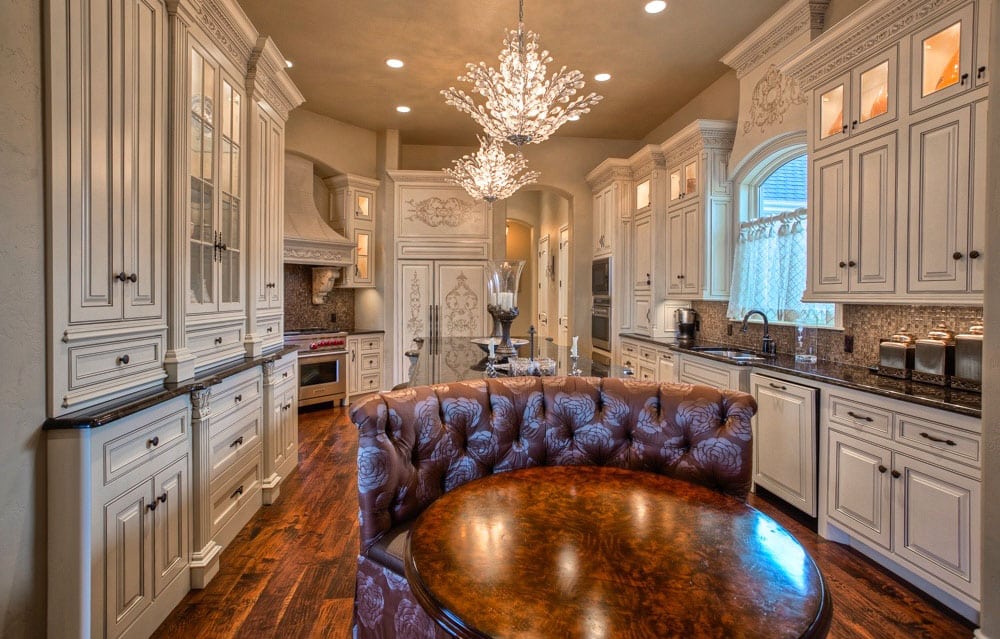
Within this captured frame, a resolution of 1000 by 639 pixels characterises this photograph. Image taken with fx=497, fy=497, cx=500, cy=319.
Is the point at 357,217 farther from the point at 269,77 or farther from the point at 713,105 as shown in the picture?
the point at 713,105

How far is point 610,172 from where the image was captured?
19.4 ft

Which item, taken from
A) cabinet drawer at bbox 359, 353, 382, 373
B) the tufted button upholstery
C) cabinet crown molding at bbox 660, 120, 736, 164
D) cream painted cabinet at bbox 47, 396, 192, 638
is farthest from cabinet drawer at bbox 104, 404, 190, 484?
cabinet crown molding at bbox 660, 120, 736, 164

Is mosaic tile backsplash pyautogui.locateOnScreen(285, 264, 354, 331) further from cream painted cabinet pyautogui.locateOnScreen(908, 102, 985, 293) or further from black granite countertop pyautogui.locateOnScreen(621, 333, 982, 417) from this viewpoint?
cream painted cabinet pyautogui.locateOnScreen(908, 102, 985, 293)

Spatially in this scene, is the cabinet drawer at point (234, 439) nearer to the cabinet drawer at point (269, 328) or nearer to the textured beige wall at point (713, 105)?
the cabinet drawer at point (269, 328)

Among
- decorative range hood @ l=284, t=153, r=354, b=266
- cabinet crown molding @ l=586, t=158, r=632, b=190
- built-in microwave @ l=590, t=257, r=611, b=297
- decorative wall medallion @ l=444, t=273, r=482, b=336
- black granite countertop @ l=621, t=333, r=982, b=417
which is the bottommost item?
black granite countertop @ l=621, t=333, r=982, b=417

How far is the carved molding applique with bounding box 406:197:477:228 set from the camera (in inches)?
251

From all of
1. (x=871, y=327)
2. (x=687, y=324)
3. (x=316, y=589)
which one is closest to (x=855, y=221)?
(x=871, y=327)

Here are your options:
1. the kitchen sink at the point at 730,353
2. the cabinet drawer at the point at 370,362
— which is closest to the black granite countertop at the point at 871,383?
the kitchen sink at the point at 730,353

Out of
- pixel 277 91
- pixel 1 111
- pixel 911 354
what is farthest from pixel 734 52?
pixel 1 111

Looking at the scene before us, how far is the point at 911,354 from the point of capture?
2.52 metres

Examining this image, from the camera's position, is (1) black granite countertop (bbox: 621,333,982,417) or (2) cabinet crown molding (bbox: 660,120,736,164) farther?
(2) cabinet crown molding (bbox: 660,120,736,164)

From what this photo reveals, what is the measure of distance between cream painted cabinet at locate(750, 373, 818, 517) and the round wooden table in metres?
1.87

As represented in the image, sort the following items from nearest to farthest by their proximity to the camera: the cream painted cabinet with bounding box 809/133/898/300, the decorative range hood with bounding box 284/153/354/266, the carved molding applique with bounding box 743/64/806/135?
the cream painted cabinet with bounding box 809/133/898/300 < the carved molding applique with bounding box 743/64/806/135 < the decorative range hood with bounding box 284/153/354/266

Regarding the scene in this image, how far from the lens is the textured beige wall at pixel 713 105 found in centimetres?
452
